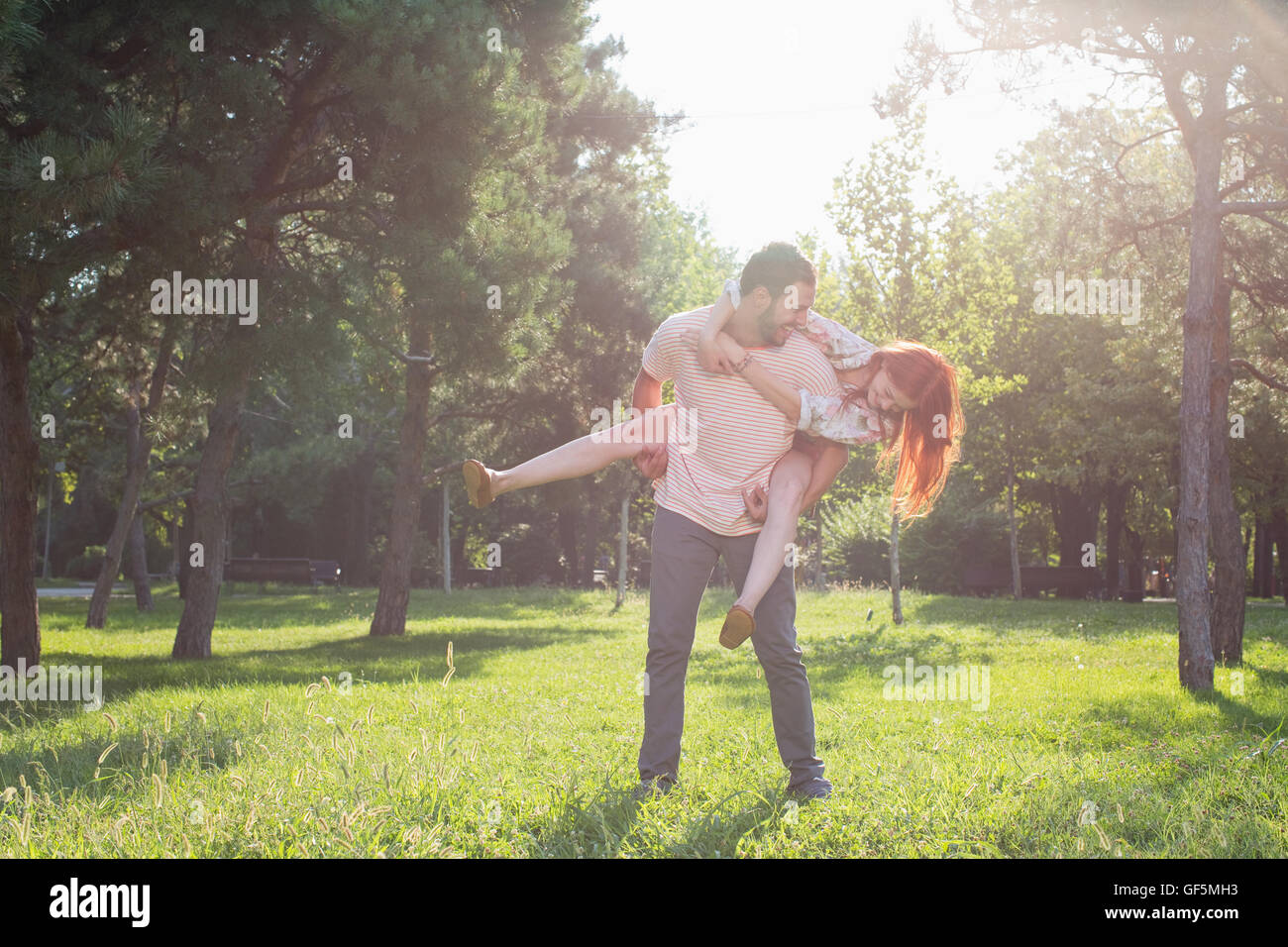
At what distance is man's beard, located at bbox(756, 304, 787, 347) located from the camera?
441cm

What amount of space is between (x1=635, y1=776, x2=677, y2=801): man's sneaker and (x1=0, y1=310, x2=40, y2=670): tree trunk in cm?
774

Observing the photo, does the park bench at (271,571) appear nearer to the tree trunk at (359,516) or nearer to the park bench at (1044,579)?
the tree trunk at (359,516)

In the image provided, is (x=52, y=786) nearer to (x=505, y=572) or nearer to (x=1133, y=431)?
(x=1133, y=431)

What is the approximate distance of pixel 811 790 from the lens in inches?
173

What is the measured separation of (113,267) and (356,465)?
93.3ft

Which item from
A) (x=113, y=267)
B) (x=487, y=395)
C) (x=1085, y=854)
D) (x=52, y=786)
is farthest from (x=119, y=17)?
(x=487, y=395)

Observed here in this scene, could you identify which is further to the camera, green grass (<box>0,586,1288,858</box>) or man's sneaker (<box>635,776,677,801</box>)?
man's sneaker (<box>635,776,677,801</box>)

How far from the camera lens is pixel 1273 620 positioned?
20.0 m

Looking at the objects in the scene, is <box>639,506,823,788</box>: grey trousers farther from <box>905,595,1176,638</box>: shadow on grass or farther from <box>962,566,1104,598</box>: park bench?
<box>962,566,1104,598</box>: park bench

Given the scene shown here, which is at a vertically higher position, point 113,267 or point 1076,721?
point 113,267

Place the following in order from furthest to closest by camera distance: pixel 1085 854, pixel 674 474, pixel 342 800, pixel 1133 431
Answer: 1. pixel 1133 431
2. pixel 674 474
3. pixel 342 800
4. pixel 1085 854

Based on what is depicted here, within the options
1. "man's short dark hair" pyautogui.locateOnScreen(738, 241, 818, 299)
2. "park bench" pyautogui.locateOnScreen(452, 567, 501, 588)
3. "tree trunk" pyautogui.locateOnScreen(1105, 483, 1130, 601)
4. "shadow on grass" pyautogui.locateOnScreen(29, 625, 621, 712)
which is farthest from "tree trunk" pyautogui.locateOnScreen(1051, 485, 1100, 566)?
"man's short dark hair" pyautogui.locateOnScreen(738, 241, 818, 299)

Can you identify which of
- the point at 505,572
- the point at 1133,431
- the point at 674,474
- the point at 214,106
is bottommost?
the point at 505,572
